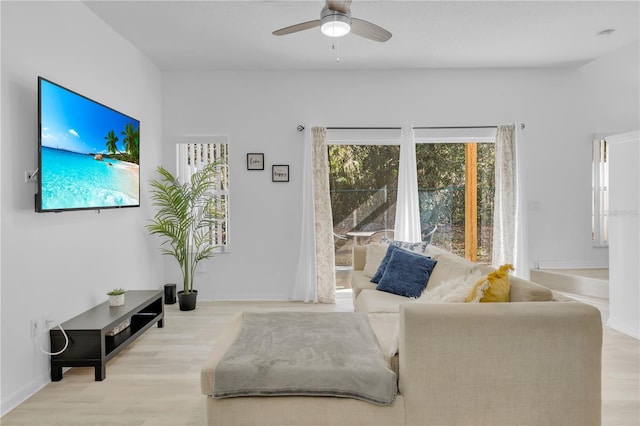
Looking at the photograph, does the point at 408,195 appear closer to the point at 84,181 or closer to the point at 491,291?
the point at 491,291

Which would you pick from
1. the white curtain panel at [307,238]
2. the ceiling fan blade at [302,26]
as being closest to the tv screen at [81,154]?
the ceiling fan blade at [302,26]

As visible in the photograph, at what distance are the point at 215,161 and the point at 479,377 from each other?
4110 millimetres

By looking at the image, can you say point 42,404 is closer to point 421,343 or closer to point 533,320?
point 421,343

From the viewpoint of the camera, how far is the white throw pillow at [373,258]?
13.5ft

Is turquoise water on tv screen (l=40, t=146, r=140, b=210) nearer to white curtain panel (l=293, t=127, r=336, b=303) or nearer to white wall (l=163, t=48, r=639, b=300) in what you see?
white wall (l=163, t=48, r=639, b=300)

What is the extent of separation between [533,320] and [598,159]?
441cm

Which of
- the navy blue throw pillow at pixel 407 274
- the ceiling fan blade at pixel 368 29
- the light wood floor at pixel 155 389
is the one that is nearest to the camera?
the light wood floor at pixel 155 389

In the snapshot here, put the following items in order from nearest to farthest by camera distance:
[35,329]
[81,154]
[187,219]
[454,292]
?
1. [454,292]
2. [35,329]
3. [81,154]
4. [187,219]

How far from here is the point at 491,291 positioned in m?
2.07

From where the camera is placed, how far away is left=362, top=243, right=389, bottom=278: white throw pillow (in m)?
4.11

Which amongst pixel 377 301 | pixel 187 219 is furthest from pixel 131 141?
pixel 377 301

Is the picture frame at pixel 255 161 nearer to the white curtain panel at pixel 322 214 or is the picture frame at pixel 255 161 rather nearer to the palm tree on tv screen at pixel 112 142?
the white curtain panel at pixel 322 214

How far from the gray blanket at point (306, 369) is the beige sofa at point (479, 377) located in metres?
0.05

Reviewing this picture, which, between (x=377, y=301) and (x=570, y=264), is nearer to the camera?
(x=377, y=301)
